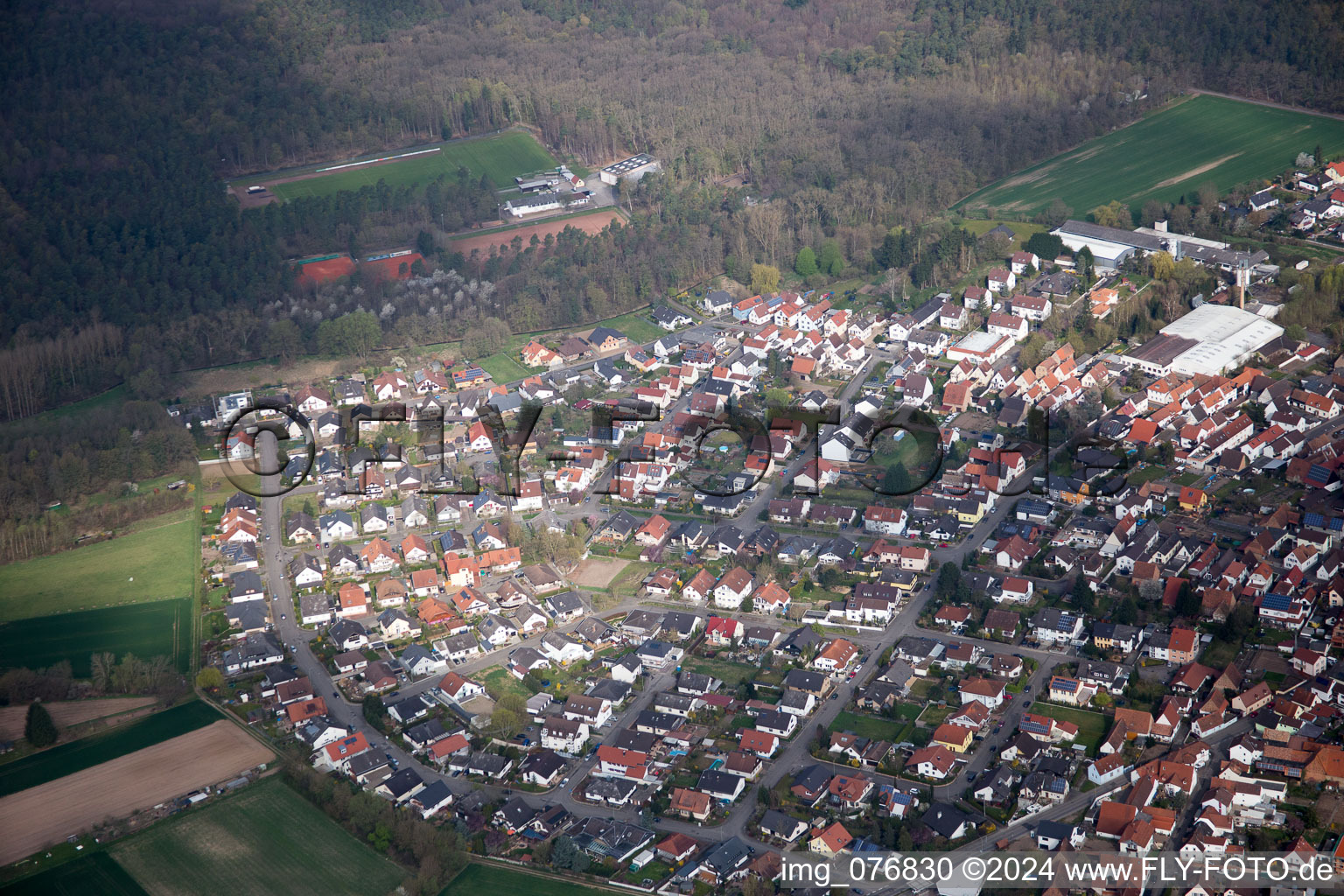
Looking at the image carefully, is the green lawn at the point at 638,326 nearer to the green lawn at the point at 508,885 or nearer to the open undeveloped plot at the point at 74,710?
the open undeveloped plot at the point at 74,710

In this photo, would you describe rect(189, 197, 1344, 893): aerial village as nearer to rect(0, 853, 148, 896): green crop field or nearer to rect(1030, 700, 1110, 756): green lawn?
rect(1030, 700, 1110, 756): green lawn

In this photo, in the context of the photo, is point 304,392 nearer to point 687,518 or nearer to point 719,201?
point 687,518

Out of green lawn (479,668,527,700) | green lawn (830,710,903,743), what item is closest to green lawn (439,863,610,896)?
green lawn (479,668,527,700)

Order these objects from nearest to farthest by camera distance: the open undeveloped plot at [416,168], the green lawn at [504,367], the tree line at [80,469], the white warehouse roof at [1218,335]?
the tree line at [80,469], the white warehouse roof at [1218,335], the green lawn at [504,367], the open undeveloped plot at [416,168]

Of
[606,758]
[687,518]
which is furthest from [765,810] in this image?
[687,518]

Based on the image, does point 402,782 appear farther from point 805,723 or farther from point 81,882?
point 805,723

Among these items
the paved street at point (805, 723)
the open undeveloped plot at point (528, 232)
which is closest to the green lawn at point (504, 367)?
the open undeveloped plot at point (528, 232)
